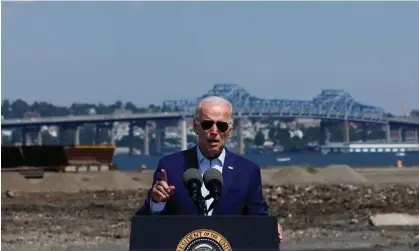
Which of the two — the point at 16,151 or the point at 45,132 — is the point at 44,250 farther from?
the point at 45,132

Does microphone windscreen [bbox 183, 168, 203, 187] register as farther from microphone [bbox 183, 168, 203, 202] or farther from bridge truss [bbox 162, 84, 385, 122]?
bridge truss [bbox 162, 84, 385, 122]

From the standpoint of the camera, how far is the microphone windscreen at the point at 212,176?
4.61 metres

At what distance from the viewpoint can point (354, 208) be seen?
104ft

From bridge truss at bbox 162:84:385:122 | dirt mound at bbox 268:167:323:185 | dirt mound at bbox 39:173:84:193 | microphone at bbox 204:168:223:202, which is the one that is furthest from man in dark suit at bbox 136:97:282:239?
bridge truss at bbox 162:84:385:122

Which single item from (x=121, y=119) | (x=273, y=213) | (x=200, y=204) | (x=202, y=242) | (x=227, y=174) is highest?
(x=121, y=119)

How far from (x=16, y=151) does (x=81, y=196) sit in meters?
28.0

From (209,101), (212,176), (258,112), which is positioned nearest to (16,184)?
(209,101)

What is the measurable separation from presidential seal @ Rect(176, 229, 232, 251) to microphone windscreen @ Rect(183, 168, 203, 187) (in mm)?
274

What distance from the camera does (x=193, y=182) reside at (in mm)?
4586

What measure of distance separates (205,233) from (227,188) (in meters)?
0.53

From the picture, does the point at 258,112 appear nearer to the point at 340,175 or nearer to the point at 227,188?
the point at 340,175

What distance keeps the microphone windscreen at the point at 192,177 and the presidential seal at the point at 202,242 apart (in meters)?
0.27

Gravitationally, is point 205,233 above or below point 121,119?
below

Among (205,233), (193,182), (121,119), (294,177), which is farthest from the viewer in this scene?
(121,119)
